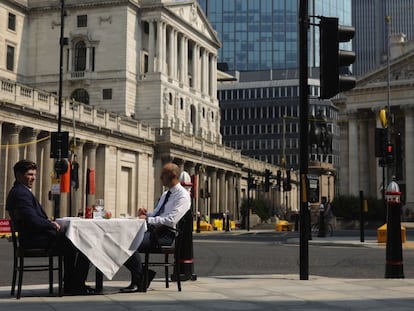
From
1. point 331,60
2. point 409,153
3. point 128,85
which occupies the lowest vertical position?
point 331,60

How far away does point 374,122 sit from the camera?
82938 mm

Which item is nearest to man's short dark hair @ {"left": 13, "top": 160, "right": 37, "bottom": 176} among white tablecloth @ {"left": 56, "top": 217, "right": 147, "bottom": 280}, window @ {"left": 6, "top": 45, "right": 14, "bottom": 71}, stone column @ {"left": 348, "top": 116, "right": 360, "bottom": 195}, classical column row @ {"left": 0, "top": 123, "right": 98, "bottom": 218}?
white tablecloth @ {"left": 56, "top": 217, "right": 147, "bottom": 280}

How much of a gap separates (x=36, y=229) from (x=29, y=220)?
0.17m

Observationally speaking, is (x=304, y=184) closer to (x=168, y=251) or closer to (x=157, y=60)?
(x=168, y=251)

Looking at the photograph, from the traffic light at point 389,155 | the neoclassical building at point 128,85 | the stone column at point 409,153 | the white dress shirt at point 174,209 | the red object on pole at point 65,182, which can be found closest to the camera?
the white dress shirt at point 174,209

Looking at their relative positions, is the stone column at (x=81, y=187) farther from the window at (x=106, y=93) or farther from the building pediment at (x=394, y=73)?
the building pediment at (x=394, y=73)

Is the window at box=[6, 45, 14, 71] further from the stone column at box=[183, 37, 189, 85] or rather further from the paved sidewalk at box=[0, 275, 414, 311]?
the paved sidewalk at box=[0, 275, 414, 311]

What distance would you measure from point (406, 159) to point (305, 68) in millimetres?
70173

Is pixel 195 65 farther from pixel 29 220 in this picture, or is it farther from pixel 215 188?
pixel 29 220

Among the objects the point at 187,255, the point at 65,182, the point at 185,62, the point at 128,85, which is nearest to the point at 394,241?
the point at 187,255

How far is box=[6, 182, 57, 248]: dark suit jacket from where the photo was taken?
403 inches

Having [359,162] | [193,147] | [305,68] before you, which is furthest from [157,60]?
[305,68]

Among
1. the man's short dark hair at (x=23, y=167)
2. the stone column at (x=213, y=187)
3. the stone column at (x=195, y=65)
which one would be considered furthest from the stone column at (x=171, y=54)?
the man's short dark hair at (x=23, y=167)

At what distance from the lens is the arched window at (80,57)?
84438 millimetres
